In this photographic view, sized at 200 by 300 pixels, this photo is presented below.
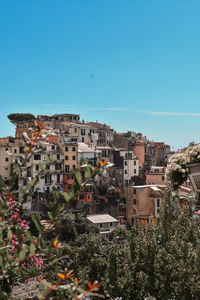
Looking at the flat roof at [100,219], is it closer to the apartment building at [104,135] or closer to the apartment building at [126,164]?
the apartment building at [126,164]

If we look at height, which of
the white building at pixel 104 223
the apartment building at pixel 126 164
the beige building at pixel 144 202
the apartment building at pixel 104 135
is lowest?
the white building at pixel 104 223

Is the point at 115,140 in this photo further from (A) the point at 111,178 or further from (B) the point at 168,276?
(B) the point at 168,276

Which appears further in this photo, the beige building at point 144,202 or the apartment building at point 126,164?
the apartment building at point 126,164

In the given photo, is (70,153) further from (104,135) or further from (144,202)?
(104,135)

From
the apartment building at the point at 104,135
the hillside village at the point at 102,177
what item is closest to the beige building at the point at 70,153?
the hillside village at the point at 102,177

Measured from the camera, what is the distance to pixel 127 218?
3934cm

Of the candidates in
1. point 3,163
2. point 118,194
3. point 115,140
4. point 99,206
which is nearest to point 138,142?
point 115,140

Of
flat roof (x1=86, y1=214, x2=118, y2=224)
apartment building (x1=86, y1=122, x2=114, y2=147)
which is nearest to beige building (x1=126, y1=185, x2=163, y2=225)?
flat roof (x1=86, y1=214, x2=118, y2=224)

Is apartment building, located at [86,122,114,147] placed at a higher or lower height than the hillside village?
higher

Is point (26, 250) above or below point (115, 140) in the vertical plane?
below

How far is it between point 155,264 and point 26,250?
257 inches

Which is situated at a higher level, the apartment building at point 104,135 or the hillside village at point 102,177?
the apartment building at point 104,135

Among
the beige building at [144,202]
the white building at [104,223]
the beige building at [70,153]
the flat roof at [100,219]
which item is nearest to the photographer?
the white building at [104,223]

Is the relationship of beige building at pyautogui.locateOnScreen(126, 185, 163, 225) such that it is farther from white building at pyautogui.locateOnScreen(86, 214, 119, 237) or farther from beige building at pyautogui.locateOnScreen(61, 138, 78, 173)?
beige building at pyautogui.locateOnScreen(61, 138, 78, 173)
